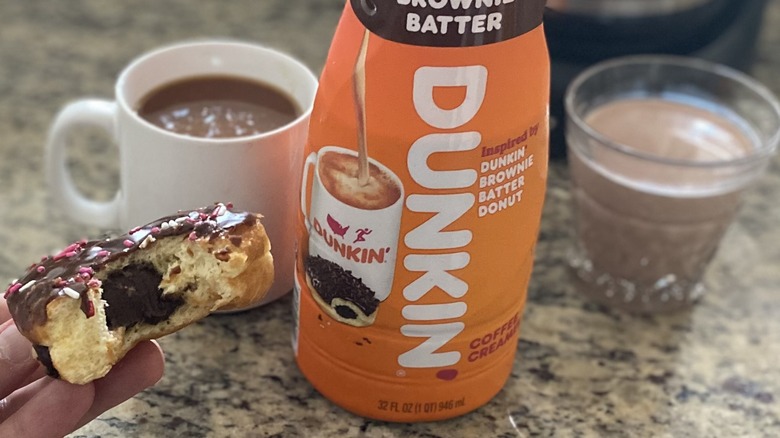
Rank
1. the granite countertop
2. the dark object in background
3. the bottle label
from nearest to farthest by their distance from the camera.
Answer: the bottle label
the granite countertop
the dark object in background

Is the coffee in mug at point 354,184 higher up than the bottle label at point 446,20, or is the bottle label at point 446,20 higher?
the bottle label at point 446,20

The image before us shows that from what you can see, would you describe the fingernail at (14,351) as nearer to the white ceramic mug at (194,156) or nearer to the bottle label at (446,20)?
the white ceramic mug at (194,156)

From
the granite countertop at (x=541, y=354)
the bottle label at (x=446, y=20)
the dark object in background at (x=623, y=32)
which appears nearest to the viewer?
the bottle label at (x=446, y=20)

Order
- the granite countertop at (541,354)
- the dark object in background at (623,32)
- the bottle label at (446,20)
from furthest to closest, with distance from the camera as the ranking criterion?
the dark object in background at (623,32), the granite countertop at (541,354), the bottle label at (446,20)

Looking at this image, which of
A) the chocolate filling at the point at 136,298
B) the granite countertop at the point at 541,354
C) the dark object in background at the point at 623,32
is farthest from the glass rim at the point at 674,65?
the chocolate filling at the point at 136,298

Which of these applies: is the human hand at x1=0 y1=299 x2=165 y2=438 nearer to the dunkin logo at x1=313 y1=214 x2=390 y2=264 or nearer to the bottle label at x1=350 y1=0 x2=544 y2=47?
the dunkin logo at x1=313 y1=214 x2=390 y2=264

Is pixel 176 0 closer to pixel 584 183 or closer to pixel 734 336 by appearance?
pixel 584 183

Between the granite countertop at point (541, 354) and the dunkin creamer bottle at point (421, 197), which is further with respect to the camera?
the granite countertop at point (541, 354)

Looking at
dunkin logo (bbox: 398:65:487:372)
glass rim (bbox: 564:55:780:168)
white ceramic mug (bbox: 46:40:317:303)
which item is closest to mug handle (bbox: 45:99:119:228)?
white ceramic mug (bbox: 46:40:317:303)
